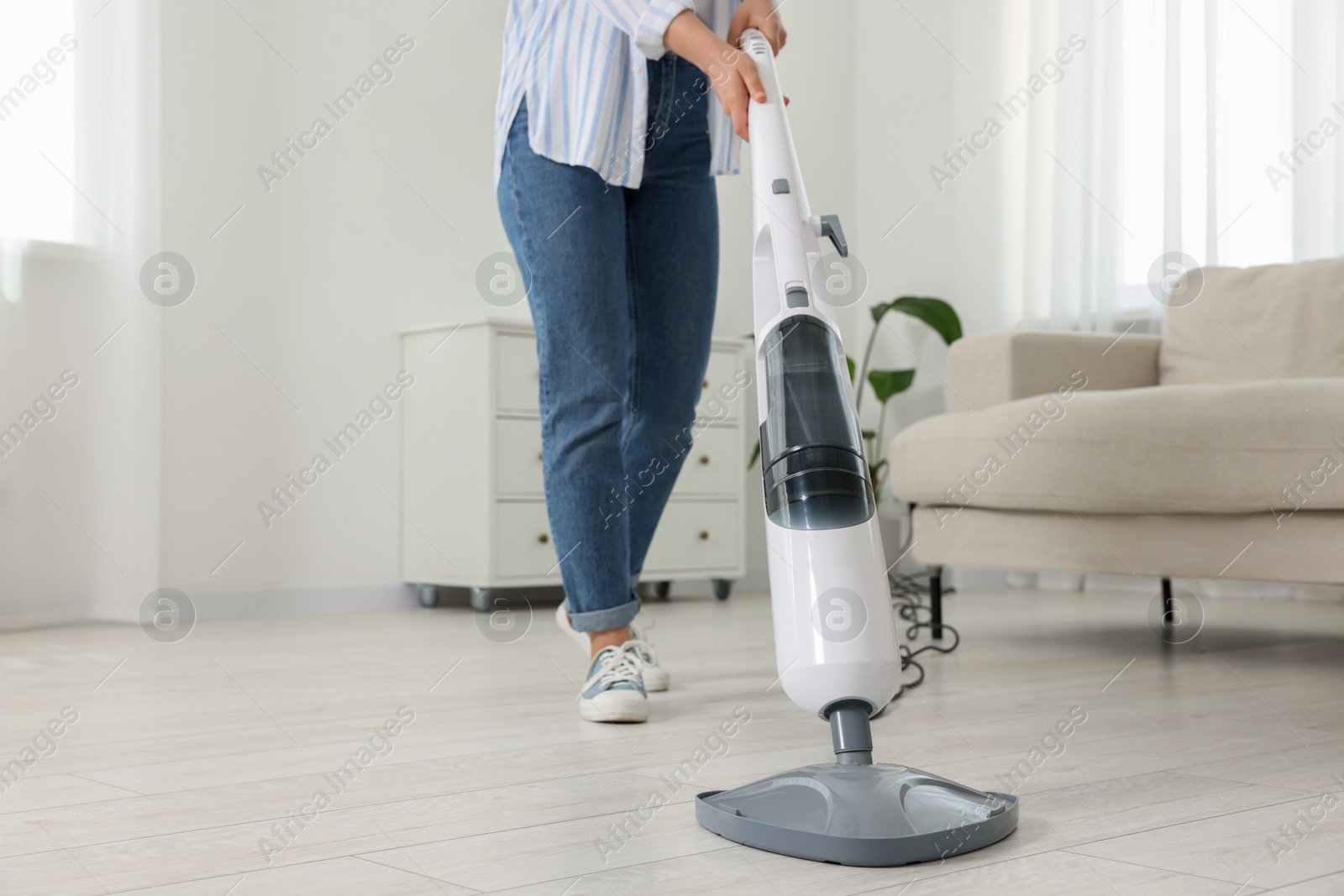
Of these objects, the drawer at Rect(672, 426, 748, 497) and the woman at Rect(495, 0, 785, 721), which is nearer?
the woman at Rect(495, 0, 785, 721)

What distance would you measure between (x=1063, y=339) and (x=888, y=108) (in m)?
1.85

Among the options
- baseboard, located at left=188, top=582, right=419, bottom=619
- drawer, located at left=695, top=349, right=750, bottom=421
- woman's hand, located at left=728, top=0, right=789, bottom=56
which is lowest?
baseboard, located at left=188, top=582, right=419, bottom=619

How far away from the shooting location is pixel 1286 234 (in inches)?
121

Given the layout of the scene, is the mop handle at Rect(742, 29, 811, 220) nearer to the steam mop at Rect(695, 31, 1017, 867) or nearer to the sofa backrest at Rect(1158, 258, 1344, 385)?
the steam mop at Rect(695, 31, 1017, 867)

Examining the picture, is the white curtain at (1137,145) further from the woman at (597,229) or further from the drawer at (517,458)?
the woman at (597,229)

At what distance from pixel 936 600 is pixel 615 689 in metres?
0.93

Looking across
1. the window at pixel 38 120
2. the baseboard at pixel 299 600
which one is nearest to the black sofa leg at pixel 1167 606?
the baseboard at pixel 299 600

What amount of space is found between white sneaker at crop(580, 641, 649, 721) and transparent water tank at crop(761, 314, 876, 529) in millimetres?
509

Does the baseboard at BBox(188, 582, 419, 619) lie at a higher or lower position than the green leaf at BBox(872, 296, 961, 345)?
lower

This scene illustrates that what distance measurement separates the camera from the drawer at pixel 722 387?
3199 millimetres

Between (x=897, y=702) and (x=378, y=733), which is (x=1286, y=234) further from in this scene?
(x=378, y=733)

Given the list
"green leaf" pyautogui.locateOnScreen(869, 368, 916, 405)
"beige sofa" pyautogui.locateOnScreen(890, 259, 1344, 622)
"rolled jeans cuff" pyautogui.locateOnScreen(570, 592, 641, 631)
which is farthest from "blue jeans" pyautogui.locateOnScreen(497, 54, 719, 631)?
"green leaf" pyautogui.locateOnScreen(869, 368, 916, 405)

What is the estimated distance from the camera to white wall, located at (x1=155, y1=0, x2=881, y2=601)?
272 centimetres

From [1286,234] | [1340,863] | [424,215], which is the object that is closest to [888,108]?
[1286,234]
